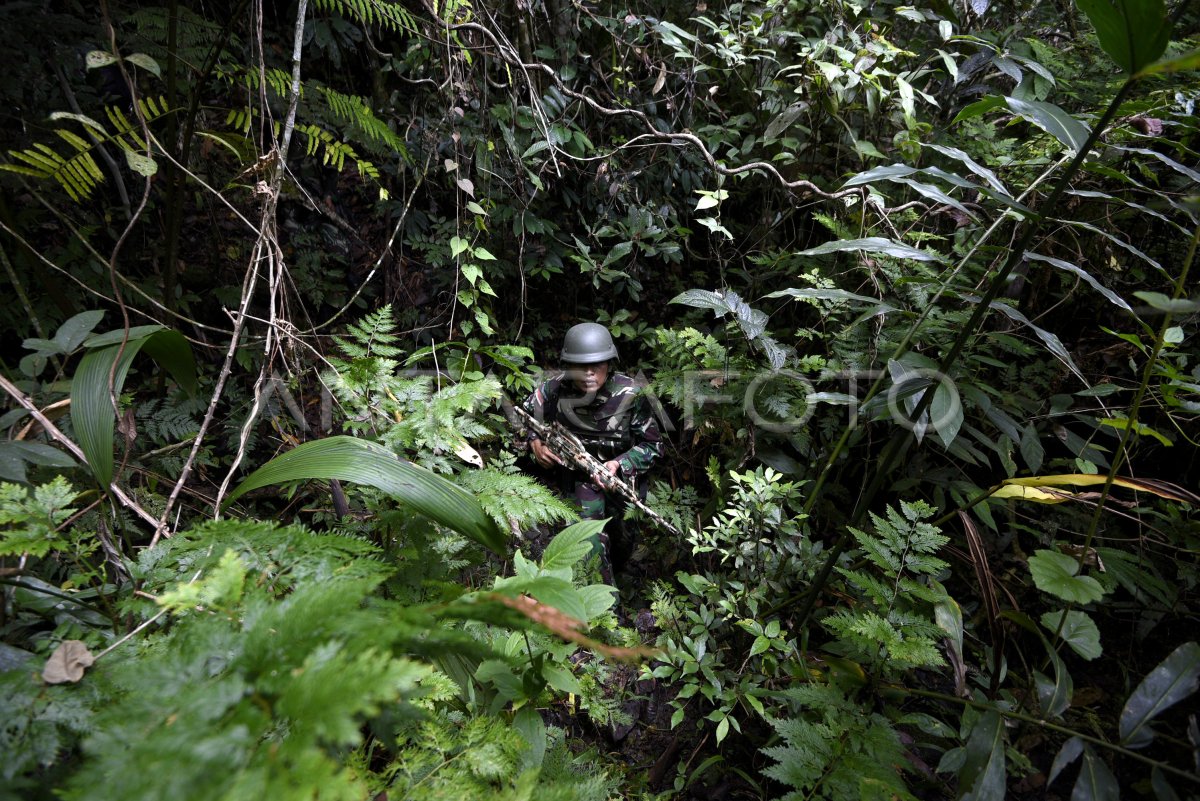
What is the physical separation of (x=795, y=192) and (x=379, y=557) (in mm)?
3039

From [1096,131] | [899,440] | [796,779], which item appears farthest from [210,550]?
[1096,131]

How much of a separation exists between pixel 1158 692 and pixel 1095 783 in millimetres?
A: 254

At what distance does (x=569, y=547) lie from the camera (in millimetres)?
1268

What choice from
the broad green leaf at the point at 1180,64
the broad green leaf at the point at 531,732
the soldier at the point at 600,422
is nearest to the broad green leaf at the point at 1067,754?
the broad green leaf at the point at 531,732

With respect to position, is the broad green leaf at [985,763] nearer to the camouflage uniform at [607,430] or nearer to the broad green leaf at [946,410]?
the broad green leaf at [946,410]

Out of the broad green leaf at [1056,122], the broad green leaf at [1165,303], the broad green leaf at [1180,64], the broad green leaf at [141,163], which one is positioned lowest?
the broad green leaf at [1165,303]

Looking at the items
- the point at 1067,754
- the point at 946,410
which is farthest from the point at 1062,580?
the point at 946,410

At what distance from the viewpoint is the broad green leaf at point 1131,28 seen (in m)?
0.96

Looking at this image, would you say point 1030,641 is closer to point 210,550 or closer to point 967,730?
point 967,730

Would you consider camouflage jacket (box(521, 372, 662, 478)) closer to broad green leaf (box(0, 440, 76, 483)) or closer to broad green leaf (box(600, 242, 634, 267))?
broad green leaf (box(600, 242, 634, 267))

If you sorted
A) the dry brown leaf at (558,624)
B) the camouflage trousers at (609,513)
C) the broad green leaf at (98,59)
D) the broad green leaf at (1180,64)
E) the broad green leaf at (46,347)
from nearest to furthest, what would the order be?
the dry brown leaf at (558,624) → the broad green leaf at (1180,64) → the broad green leaf at (46,347) → the broad green leaf at (98,59) → the camouflage trousers at (609,513)

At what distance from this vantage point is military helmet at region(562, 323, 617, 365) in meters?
3.32

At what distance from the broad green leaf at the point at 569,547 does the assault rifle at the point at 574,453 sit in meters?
1.49

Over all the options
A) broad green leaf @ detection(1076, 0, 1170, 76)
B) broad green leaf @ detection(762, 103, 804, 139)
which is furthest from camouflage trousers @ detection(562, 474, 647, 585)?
broad green leaf @ detection(1076, 0, 1170, 76)
